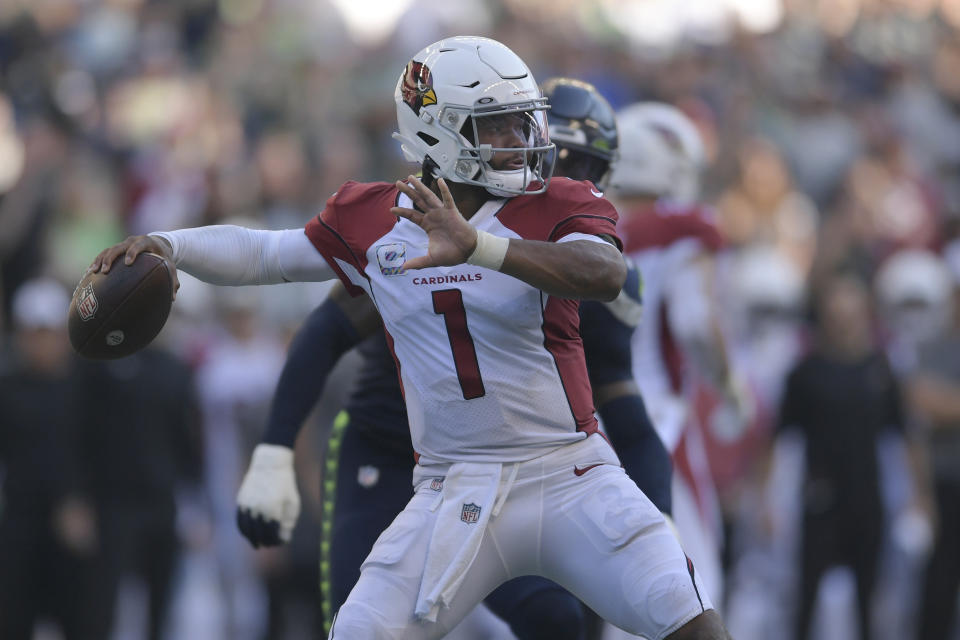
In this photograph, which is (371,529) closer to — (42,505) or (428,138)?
(428,138)

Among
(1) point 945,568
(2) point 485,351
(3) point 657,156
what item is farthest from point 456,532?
(1) point 945,568

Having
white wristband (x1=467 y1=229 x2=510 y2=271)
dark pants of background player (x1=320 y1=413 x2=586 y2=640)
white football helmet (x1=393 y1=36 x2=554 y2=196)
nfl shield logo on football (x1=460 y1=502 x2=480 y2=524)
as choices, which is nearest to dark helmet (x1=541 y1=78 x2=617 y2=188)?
white football helmet (x1=393 y1=36 x2=554 y2=196)

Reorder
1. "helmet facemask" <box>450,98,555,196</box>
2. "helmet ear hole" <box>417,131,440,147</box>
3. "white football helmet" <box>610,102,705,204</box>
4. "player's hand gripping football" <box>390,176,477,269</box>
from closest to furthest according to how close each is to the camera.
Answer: "player's hand gripping football" <box>390,176,477,269</box> < "helmet facemask" <box>450,98,555,196</box> < "helmet ear hole" <box>417,131,440,147</box> < "white football helmet" <box>610,102,705,204</box>

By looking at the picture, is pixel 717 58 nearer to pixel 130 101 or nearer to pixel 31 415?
pixel 130 101

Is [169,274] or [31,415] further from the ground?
[169,274]

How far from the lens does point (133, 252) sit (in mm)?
3795

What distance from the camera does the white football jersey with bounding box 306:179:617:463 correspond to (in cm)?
375

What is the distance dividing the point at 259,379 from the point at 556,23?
16.8 feet

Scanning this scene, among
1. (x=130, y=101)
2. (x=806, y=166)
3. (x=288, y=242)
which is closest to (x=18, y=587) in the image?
(x=130, y=101)

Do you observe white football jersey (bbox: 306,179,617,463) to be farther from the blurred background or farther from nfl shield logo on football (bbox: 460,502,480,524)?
the blurred background

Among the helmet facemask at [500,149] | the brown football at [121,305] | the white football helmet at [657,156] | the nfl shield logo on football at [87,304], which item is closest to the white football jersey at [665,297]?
the white football helmet at [657,156]

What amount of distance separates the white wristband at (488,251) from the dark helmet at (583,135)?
1.35 m

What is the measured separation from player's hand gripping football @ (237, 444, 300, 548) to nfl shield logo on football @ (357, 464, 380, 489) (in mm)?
198

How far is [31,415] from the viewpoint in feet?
26.7
